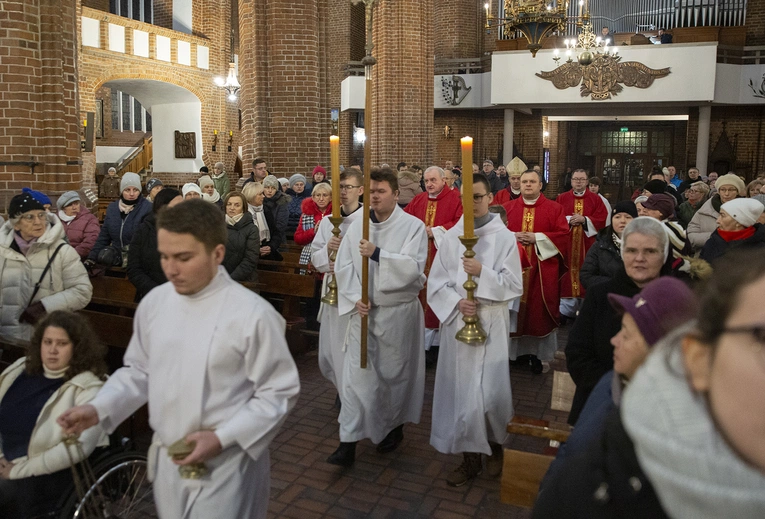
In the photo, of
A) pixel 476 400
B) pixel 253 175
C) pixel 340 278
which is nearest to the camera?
pixel 476 400

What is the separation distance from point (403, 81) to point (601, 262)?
9.59m

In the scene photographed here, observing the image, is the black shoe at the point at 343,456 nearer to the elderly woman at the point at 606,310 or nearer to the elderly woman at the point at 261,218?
the elderly woman at the point at 606,310

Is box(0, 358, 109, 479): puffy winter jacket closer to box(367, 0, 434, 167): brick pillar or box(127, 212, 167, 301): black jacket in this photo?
box(127, 212, 167, 301): black jacket

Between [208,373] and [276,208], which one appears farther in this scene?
[276,208]

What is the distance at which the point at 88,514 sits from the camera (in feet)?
10.3

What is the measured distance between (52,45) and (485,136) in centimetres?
1693

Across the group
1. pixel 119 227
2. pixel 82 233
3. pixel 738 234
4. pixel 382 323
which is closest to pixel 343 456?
pixel 382 323

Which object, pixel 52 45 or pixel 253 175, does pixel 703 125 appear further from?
pixel 52 45

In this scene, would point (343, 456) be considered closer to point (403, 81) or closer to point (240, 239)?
point (240, 239)

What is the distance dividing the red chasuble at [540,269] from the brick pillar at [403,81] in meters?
6.90

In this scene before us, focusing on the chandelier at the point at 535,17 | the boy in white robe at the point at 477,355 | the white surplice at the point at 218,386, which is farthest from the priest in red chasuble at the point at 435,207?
the white surplice at the point at 218,386

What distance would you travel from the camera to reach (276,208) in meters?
8.21

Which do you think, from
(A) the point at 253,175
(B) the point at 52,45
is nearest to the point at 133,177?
(B) the point at 52,45

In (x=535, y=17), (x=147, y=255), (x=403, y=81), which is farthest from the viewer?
(x=403, y=81)
